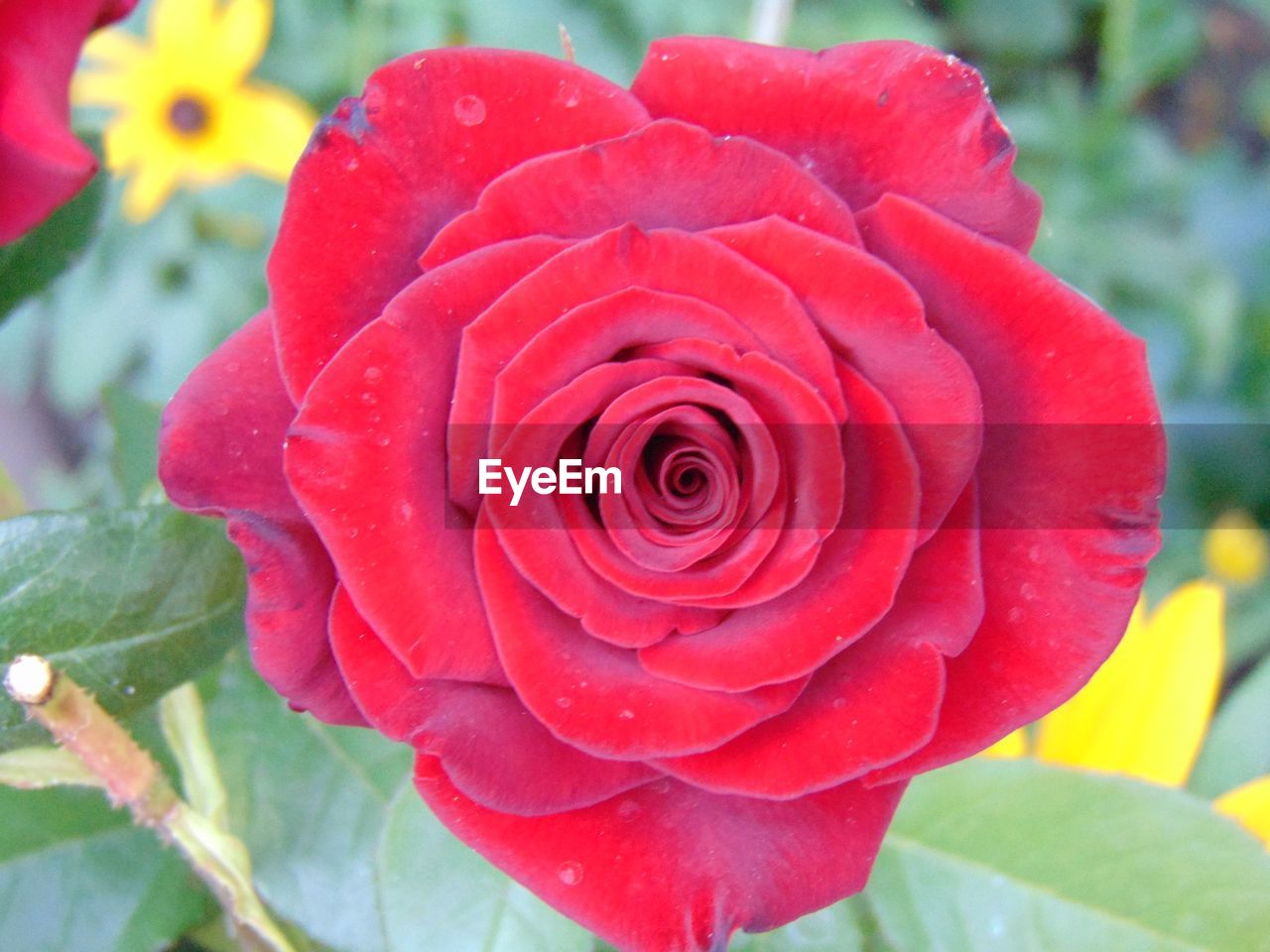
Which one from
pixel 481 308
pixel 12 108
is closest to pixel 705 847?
pixel 481 308

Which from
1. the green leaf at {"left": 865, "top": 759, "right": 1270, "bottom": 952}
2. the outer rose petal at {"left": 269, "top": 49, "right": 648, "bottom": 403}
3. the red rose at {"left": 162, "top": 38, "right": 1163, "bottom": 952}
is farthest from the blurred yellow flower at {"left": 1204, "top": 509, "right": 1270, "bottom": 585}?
the outer rose petal at {"left": 269, "top": 49, "right": 648, "bottom": 403}

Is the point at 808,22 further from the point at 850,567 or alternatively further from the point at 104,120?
the point at 850,567

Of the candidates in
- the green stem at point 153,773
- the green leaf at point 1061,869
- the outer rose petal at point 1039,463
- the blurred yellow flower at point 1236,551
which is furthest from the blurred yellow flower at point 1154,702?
the blurred yellow flower at point 1236,551

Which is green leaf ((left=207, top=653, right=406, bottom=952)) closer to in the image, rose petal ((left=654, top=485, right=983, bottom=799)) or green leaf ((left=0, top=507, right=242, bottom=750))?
green leaf ((left=0, top=507, right=242, bottom=750))

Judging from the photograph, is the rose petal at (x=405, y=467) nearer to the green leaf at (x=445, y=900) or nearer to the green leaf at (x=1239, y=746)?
the green leaf at (x=445, y=900)

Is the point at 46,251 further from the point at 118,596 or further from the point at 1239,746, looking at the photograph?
the point at 1239,746

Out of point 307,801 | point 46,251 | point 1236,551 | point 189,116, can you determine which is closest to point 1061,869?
point 307,801
